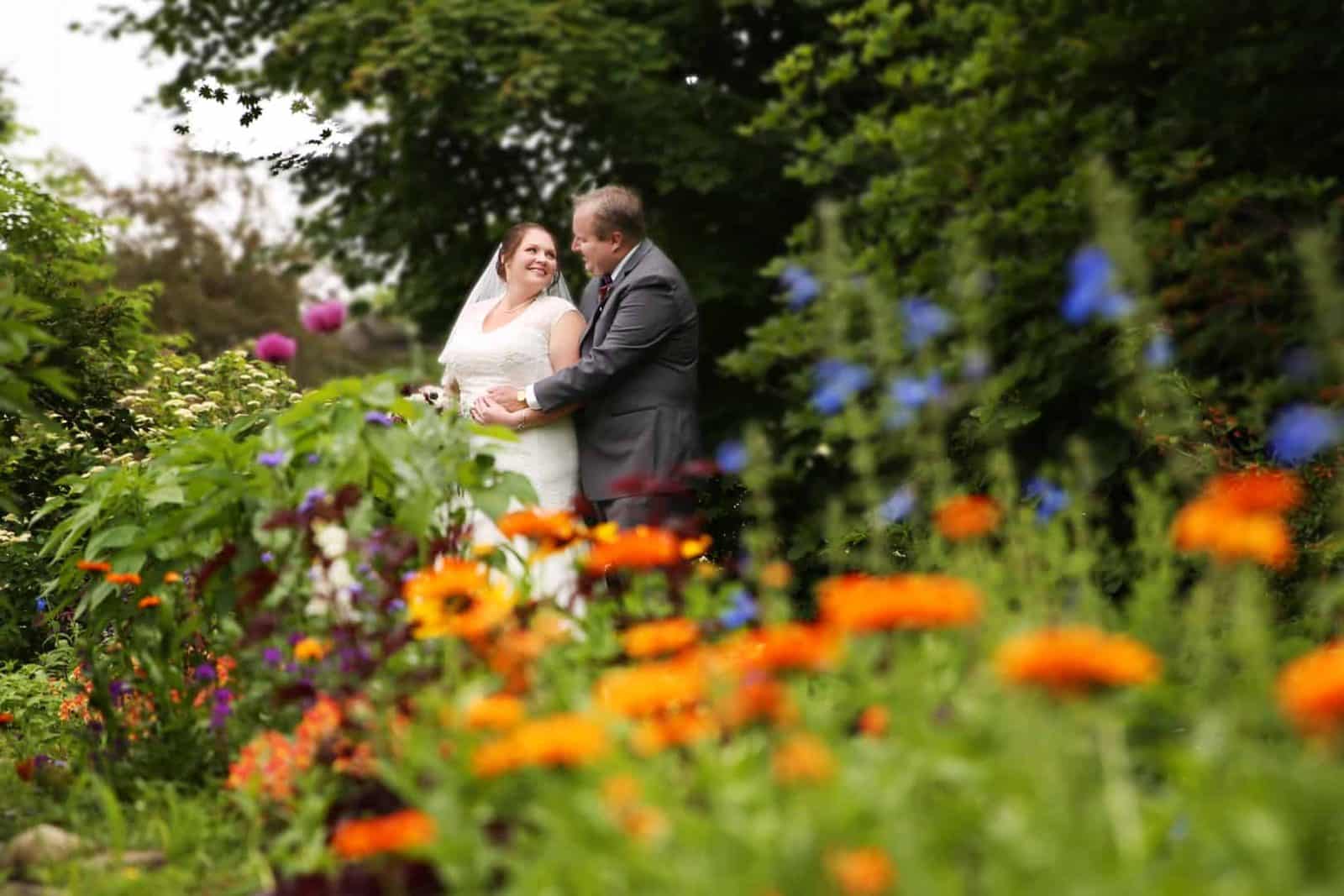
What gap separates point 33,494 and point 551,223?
5.57 metres

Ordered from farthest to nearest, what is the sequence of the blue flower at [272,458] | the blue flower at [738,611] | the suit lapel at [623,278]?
the suit lapel at [623,278]
the blue flower at [272,458]
the blue flower at [738,611]

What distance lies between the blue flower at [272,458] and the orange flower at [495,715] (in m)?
1.56

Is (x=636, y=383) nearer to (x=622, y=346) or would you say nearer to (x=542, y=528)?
(x=622, y=346)

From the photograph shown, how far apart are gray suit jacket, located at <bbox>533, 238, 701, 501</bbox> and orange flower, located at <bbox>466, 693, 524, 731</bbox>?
2.90 metres

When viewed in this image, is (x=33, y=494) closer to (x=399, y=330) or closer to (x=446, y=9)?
(x=446, y=9)

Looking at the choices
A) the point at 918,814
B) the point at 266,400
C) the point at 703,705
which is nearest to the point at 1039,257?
the point at 266,400

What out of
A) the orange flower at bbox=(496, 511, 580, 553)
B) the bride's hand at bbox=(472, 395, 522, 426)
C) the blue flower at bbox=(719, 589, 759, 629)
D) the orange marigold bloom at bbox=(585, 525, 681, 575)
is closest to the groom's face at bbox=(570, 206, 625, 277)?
the bride's hand at bbox=(472, 395, 522, 426)

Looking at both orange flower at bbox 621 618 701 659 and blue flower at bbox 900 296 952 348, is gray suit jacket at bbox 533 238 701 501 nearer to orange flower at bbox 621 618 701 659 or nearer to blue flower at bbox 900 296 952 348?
blue flower at bbox 900 296 952 348

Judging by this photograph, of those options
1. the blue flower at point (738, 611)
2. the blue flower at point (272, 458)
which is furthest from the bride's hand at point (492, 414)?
the blue flower at point (738, 611)

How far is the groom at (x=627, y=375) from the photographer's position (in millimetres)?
5047

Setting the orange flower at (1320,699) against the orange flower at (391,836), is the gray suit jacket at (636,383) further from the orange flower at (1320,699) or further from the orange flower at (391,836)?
the orange flower at (1320,699)

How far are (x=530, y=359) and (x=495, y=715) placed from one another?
3.34m

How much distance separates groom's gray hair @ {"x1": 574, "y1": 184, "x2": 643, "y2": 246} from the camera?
517 cm

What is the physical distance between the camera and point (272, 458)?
3518mm
